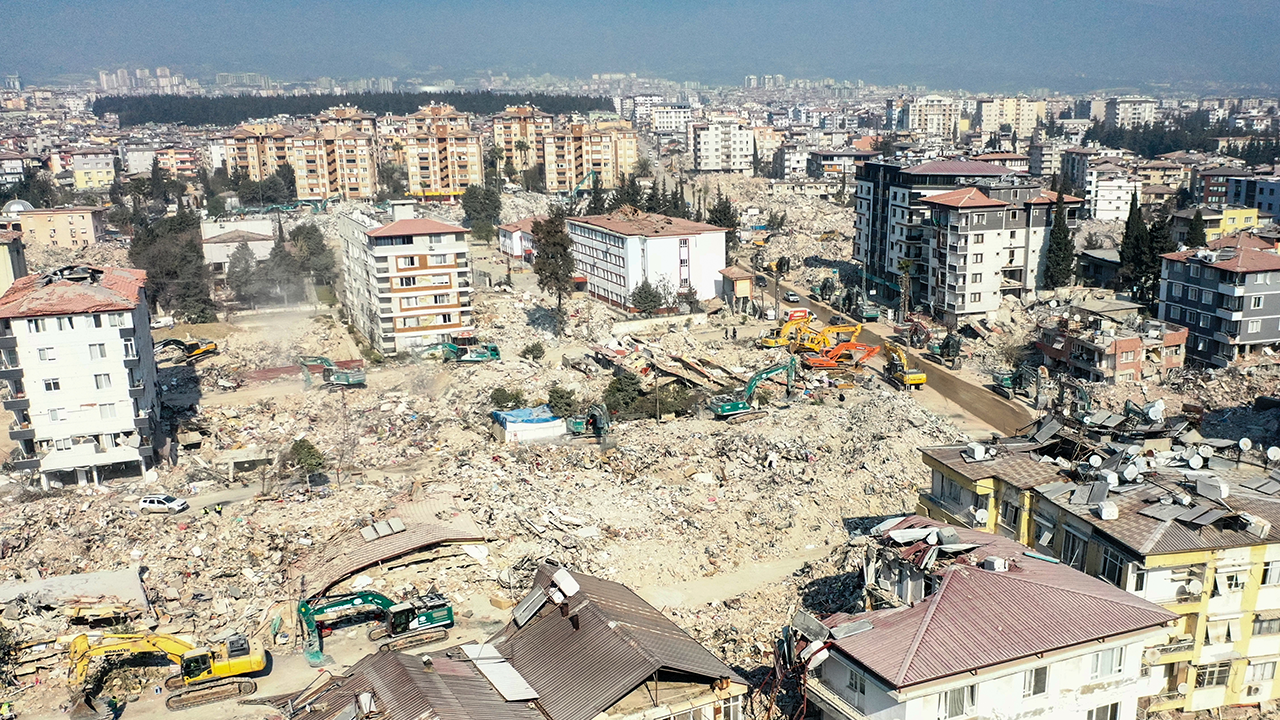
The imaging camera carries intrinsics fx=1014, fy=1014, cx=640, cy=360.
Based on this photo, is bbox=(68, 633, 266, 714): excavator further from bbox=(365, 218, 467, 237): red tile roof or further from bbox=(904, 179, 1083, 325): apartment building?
bbox=(904, 179, 1083, 325): apartment building

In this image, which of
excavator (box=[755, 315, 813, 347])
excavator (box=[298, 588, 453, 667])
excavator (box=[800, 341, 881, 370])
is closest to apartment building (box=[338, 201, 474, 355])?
excavator (box=[755, 315, 813, 347])

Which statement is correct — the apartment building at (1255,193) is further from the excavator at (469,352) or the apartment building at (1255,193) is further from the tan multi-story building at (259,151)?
the tan multi-story building at (259,151)

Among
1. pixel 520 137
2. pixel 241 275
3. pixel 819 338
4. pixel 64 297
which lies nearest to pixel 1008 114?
pixel 520 137

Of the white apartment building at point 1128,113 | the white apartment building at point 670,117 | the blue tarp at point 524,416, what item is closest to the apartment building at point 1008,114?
the white apartment building at point 1128,113

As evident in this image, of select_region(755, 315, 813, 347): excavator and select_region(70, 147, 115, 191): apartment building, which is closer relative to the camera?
select_region(755, 315, 813, 347): excavator

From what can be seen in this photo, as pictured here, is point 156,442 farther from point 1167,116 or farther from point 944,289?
point 1167,116
